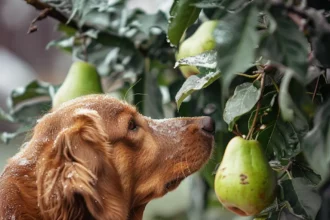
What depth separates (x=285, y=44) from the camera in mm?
1307

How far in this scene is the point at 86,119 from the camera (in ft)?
7.30

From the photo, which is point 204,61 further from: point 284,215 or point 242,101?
point 284,215

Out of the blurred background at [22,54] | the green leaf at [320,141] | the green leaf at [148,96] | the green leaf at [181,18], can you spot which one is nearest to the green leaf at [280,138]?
the green leaf at [181,18]

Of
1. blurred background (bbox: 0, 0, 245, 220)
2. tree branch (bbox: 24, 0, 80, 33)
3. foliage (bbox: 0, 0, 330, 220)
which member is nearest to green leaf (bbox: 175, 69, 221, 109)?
foliage (bbox: 0, 0, 330, 220)

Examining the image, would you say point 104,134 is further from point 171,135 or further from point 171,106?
point 171,106

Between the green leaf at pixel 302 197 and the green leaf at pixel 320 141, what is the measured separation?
363mm

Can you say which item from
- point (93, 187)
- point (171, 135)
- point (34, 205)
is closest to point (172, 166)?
point (171, 135)

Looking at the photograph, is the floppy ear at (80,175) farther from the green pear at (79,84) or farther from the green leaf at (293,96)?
the green leaf at (293,96)

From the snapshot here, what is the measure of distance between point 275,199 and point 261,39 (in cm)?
55

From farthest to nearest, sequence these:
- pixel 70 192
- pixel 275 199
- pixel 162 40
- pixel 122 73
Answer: pixel 122 73 < pixel 162 40 < pixel 70 192 < pixel 275 199

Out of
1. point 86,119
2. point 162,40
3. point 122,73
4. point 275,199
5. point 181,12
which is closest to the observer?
point 181,12

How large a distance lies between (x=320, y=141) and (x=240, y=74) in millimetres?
399

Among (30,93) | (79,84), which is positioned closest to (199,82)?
(79,84)

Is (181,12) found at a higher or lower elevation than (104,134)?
higher
